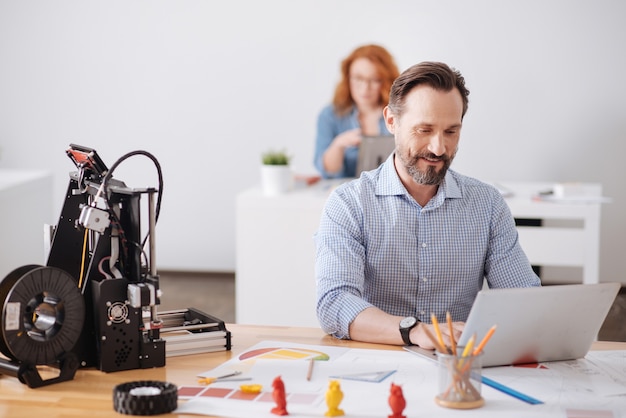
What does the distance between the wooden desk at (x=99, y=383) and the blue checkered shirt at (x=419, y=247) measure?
0.31 meters

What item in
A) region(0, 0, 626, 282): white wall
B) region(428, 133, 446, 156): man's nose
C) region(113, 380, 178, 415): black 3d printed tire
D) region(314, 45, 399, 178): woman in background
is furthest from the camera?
region(0, 0, 626, 282): white wall

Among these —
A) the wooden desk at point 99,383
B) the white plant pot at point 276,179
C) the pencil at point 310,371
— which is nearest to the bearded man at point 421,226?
the wooden desk at point 99,383

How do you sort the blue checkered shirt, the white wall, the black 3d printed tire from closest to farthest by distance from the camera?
the black 3d printed tire → the blue checkered shirt → the white wall

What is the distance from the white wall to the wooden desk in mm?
3741

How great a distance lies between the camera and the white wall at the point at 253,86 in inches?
218

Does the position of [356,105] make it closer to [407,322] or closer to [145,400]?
[407,322]

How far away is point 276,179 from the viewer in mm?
4188

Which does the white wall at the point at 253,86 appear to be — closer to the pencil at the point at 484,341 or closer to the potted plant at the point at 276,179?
the potted plant at the point at 276,179

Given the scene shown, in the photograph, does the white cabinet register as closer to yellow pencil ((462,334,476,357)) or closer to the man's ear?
the man's ear

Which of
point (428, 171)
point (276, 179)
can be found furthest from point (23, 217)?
point (428, 171)

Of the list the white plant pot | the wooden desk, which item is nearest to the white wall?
the white plant pot

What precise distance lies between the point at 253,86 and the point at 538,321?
4.26 meters

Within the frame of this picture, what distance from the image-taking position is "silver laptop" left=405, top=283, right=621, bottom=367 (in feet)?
5.51

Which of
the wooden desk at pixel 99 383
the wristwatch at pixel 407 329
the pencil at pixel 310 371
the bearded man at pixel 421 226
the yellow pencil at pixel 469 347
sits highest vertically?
the bearded man at pixel 421 226
